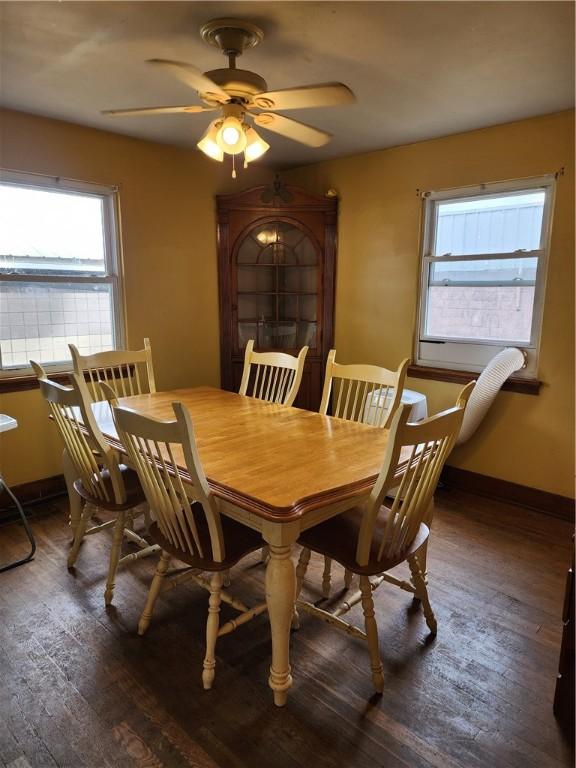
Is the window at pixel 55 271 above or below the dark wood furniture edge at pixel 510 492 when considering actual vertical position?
above

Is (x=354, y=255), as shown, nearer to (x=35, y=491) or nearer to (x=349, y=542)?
(x=349, y=542)

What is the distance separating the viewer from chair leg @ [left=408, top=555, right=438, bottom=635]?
1.83 metres

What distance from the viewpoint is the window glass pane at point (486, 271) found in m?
3.02

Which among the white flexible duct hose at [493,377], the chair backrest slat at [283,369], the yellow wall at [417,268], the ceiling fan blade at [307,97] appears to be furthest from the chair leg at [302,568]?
the yellow wall at [417,268]

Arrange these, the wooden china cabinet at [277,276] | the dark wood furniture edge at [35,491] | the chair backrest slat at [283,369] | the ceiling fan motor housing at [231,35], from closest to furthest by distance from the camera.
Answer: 1. the ceiling fan motor housing at [231,35]
2. the chair backrest slat at [283,369]
3. the dark wood furniture edge at [35,491]
4. the wooden china cabinet at [277,276]

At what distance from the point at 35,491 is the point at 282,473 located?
7.31 ft

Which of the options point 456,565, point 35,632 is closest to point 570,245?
point 456,565

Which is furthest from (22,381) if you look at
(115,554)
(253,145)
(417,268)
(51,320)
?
(417,268)

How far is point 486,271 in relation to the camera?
3.20 meters

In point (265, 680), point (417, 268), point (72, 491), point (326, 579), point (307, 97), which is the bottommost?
point (265, 680)

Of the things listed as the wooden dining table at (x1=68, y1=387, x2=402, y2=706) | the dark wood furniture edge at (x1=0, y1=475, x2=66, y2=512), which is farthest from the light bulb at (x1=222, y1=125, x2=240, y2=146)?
the dark wood furniture edge at (x1=0, y1=475, x2=66, y2=512)

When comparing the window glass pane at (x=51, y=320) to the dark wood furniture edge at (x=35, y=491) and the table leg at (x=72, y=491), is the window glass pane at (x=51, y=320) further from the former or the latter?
the table leg at (x=72, y=491)

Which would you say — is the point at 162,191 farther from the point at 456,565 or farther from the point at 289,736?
the point at 289,736

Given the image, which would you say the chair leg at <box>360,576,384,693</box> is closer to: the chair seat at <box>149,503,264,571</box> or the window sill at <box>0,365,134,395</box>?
the chair seat at <box>149,503,264,571</box>
